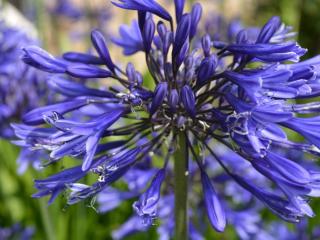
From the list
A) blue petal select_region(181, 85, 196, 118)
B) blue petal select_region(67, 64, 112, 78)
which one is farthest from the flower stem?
blue petal select_region(67, 64, 112, 78)

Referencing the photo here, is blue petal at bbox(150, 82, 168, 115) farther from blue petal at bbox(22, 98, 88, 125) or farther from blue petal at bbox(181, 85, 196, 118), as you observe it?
blue petal at bbox(22, 98, 88, 125)

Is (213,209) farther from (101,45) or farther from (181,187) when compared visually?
(101,45)

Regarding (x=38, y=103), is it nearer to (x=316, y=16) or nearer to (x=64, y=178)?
(x=64, y=178)

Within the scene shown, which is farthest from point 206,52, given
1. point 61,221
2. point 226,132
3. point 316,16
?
point 316,16

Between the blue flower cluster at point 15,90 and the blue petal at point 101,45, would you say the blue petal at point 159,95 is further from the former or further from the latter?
the blue flower cluster at point 15,90

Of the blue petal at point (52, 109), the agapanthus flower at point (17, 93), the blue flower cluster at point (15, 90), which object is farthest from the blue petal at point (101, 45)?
the blue flower cluster at point (15, 90)

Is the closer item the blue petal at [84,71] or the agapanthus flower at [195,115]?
the agapanthus flower at [195,115]

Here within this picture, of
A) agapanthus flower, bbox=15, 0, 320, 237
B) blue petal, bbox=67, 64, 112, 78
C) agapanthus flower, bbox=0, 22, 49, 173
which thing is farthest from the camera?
agapanthus flower, bbox=0, 22, 49, 173

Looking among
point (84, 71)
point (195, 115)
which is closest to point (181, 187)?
point (195, 115)

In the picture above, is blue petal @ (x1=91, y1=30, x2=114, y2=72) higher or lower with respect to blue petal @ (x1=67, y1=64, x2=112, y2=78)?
higher
